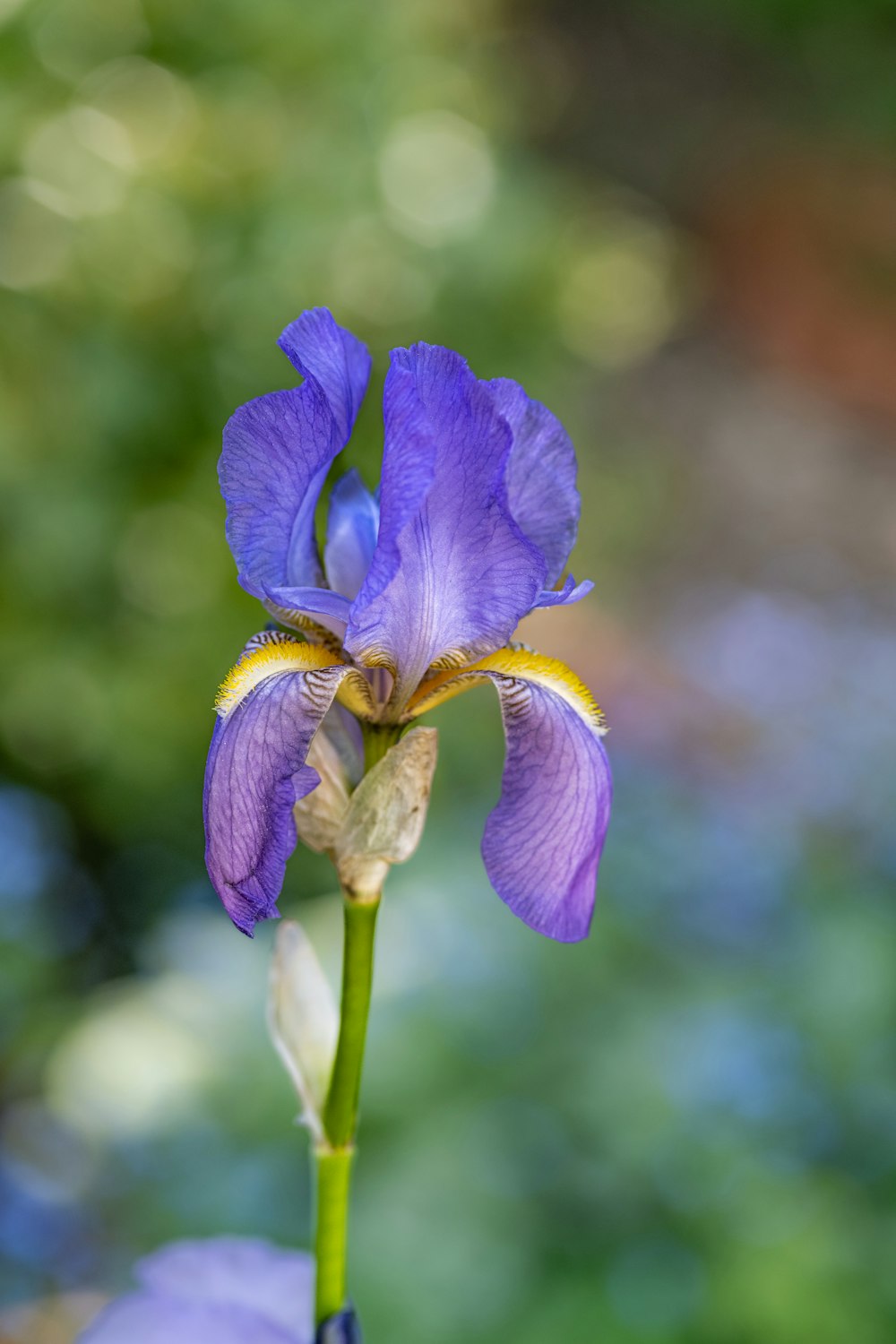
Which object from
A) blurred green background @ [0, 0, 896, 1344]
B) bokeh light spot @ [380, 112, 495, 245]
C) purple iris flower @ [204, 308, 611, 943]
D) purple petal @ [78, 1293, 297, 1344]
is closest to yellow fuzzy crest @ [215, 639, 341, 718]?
purple iris flower @ [204, 308, 611, 943]

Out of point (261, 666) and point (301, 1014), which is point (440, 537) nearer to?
point (261, 666)

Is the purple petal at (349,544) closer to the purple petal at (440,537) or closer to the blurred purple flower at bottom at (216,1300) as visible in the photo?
the purple petal at (440,537)

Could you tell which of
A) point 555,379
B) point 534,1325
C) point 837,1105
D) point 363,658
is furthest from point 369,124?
point 363,658

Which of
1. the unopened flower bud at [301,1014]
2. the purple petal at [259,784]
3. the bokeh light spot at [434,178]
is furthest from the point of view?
the bokeh light spot at [434,178]

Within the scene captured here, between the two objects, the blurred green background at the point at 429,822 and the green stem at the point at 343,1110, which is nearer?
the green stem at the point at 343,1110

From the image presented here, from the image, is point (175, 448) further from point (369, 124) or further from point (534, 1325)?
point (534, 1325)

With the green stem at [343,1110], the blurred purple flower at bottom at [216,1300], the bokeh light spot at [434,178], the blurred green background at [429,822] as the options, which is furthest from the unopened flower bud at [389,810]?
the bokeh light spot at [434,178]

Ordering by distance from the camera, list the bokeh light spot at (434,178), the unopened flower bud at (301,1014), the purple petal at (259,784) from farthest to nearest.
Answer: the bokeh light spot at (434,178), the unopened flower bud at (301,1014), the purple petal at (259,784)
